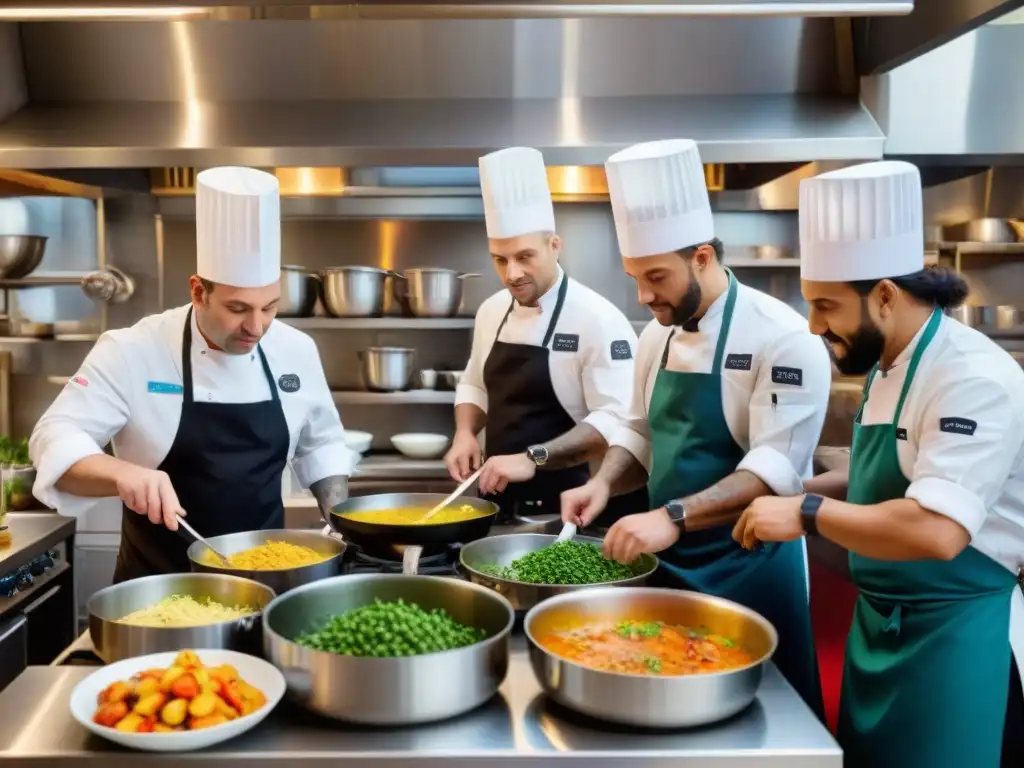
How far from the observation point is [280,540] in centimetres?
217

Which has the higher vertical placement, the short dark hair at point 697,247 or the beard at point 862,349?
the short dark hair at point 697,247

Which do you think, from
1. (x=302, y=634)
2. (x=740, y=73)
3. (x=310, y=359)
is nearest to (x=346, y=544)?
(x=302, y=634)

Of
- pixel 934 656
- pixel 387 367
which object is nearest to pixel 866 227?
pixel 934 656

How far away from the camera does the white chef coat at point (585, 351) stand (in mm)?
3213

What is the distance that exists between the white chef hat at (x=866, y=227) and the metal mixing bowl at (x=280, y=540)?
1204 mm

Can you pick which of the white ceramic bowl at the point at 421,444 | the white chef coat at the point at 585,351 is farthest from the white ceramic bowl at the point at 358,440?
the white chef coat at the point at 585,351

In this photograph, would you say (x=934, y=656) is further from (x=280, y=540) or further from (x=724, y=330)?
(x=280, y=540)

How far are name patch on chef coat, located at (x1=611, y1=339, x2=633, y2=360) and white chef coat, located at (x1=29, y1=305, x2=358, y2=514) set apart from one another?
3.57 ft

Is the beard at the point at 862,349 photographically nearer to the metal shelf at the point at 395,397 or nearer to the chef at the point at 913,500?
the chef at the point at 913,500

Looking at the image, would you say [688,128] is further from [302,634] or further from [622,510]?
[302,634]

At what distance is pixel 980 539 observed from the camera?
1.82 m

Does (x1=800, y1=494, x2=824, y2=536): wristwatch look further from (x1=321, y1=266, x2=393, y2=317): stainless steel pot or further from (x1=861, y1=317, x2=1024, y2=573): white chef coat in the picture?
(x1=321, y1=266, x2=393, y2=317): stainless steel pot

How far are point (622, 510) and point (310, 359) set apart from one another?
1196 millimetres

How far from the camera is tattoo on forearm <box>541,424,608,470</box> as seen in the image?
9.87 feet
